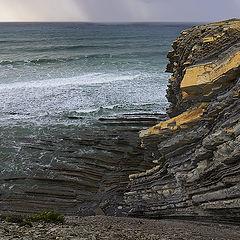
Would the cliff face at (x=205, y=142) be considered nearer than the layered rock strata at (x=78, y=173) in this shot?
Yes

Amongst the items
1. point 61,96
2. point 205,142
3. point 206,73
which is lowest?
point 205,142

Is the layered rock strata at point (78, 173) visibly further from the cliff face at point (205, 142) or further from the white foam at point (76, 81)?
the white foam at point (76, 81)

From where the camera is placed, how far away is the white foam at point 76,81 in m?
41.1

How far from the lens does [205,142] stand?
1109 cm

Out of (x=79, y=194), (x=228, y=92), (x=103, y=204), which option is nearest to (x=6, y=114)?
(x=79, y=194)

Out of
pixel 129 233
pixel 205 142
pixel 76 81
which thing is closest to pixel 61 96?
pixel 76 81

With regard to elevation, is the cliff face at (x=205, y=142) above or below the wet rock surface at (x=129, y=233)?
above

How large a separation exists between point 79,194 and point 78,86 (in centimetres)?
2599

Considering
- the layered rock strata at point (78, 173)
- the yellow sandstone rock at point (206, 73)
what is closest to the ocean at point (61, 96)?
the layered rock strata at point (78, 173)

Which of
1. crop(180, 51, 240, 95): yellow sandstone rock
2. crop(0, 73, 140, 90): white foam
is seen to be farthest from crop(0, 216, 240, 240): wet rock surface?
crop(0, 73, 140, 90): white foam

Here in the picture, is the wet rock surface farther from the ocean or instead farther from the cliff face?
the ocean

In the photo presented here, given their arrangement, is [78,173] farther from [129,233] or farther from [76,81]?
[76,81]

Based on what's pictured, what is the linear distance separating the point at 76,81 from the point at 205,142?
36.0 metres

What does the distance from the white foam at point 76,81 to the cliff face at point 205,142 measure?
30.5m
